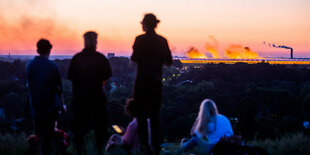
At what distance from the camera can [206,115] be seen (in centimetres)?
537

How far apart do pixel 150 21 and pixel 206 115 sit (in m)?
1.39

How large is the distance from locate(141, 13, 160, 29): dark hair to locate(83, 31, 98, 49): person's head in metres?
0.72

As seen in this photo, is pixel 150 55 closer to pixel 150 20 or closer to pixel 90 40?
pixel 150 20

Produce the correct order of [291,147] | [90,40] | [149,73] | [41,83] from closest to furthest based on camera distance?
[41,83] → [90,40] → [149,73] → [291,147]

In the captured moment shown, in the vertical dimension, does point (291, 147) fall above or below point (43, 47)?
below

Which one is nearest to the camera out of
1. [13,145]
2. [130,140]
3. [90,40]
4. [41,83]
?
[41,83]

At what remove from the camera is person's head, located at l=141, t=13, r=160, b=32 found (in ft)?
18.1

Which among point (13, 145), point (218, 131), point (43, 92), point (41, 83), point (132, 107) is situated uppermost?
point (41, 83)

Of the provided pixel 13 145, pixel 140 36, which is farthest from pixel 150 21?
pixel 13 145

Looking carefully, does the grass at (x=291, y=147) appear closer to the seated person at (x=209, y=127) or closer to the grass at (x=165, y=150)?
the grass at (x=165, y=150)

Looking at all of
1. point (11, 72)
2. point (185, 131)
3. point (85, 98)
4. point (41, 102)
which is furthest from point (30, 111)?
point (11, 72)

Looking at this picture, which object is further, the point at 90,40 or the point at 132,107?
the point at 132,107

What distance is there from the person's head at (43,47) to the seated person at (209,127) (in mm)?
2005

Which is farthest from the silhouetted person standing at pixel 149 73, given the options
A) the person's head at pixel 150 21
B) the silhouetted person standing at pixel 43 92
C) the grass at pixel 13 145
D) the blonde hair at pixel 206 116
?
the grass at pixel 13 145
